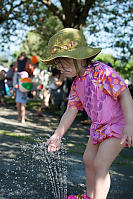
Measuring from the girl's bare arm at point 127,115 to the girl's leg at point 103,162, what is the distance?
126 millimetres

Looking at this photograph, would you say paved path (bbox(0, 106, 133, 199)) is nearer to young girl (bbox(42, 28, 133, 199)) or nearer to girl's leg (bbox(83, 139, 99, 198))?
girl's leg (bbox(83, 139, 99, 198))

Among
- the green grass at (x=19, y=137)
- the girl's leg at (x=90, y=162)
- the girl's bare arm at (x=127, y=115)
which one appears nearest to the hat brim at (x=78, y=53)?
the girl's bare arm at (x=127, y=115)

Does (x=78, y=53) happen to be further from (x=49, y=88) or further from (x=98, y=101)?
(x=49, y=88)

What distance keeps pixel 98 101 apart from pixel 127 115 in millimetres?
270

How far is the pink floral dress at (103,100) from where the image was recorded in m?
2.09

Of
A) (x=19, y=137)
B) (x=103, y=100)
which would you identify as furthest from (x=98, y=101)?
(x=19, y=137)

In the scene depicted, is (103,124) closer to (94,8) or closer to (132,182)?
(132,182)

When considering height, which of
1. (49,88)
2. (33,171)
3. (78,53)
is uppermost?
(78,53)

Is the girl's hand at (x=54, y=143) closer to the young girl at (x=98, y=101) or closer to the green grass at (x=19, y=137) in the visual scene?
the young girl at (x=98, y=101)

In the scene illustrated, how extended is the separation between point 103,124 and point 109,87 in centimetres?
30

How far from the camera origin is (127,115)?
200 cm

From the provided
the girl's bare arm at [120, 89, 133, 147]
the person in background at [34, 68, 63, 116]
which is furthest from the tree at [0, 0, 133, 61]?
the girl's bare arm at [120, 89, 133, 147]

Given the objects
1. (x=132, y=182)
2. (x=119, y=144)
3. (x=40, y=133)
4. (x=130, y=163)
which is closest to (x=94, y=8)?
(x=40, y=133)

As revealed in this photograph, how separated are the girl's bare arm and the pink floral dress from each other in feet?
0.16
